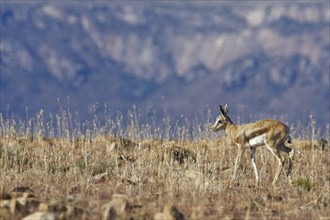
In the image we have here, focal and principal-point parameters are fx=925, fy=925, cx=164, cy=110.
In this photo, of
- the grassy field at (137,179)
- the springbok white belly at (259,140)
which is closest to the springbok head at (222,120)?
the grassy field at (137,179)

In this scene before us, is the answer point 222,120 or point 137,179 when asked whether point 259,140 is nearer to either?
point 222,120

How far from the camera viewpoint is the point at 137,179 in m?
17.3

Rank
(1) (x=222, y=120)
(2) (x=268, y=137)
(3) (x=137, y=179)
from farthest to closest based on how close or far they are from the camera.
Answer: (1) (x=222, y=120)
(2) (x=268, y=137)
(3) (x=137, y=179)

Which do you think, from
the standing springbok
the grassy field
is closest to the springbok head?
the grassy field

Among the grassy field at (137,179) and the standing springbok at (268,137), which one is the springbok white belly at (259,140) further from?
the grassy field at (137,179)

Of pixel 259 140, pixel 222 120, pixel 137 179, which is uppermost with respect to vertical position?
pixel 222 120

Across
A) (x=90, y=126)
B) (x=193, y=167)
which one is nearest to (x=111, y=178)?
(x=193, y=167)

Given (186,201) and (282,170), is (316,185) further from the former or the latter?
(186,201)

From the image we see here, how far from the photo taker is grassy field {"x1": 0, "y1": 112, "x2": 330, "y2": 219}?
13961mm

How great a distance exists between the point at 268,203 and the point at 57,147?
9.10 m

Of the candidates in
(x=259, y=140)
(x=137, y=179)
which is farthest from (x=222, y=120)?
(x=137, y=179)

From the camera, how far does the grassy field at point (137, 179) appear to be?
Result: 13961 mm

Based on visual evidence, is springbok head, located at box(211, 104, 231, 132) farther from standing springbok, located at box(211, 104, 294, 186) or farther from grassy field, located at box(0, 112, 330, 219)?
standing springbok, located at box(211, 104, 294, 186)

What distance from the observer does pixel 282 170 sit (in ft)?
66.2
